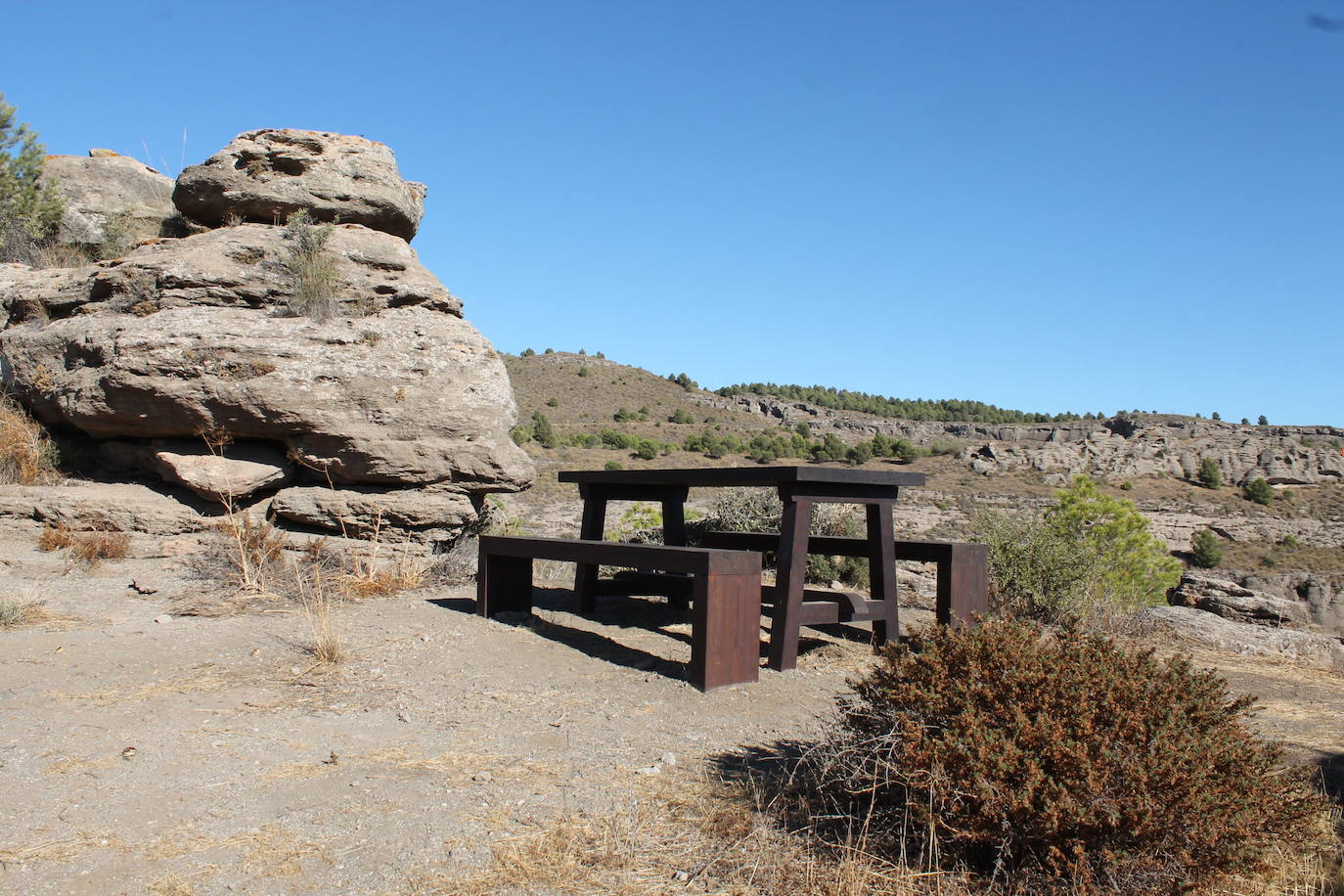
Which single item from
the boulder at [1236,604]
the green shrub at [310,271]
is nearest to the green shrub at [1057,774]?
the green shrub at [310,271]

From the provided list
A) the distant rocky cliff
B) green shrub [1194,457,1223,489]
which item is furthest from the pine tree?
green shrub [1194,457,1223,489]

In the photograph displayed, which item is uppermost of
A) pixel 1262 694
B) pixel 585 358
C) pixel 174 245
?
pixel 585 358

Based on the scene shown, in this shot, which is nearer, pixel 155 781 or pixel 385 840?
pixel 385 840

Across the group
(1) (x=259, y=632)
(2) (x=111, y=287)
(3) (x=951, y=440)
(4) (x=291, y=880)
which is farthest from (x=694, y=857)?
(3) (x=951, y=440)

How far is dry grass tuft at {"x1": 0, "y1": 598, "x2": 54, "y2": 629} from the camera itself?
5.44 meters

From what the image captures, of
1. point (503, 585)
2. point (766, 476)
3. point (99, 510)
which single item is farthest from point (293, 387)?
point (766, 476)

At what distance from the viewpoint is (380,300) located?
8727 millimetres

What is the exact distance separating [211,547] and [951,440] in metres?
54.5

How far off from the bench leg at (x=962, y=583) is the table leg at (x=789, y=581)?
4.21 feet

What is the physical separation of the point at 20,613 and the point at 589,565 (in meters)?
3.67

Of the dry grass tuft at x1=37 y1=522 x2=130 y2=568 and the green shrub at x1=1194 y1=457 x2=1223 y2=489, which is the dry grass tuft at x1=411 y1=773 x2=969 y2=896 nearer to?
the dry grass tuft at x1=37 y1=522 x2=130 y2=568

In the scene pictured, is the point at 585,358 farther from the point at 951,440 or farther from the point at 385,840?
the point at 385,840

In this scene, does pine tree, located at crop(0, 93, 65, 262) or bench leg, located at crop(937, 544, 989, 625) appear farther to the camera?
pine tree, located at crop(0, 93, 65, 262)

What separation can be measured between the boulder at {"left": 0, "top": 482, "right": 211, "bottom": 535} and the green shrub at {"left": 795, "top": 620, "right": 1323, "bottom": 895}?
6.30 m
